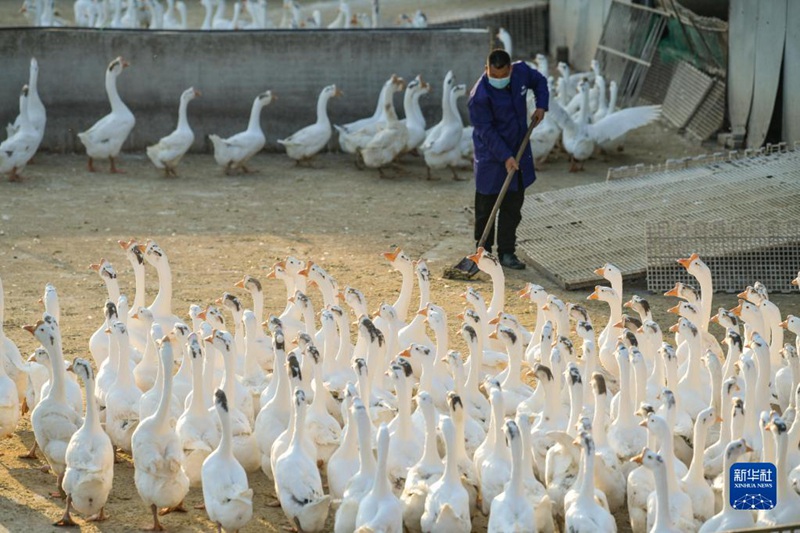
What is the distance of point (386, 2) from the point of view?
27.0m

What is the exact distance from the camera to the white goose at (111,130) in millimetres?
15844

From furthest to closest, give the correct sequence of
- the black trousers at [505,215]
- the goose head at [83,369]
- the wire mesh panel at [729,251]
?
the black trousers at [505,215]
the wire mesh panel at [729,251]
the goose head at [83,369]

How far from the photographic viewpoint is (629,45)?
2022 centimetres

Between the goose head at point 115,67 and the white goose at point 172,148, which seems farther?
the goose head at point 115,67

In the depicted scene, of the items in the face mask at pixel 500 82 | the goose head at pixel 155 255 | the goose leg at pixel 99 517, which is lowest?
the goose leg at pixel 99 517

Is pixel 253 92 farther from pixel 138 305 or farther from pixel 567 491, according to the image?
pixel 567 491

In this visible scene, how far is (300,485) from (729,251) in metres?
5.34

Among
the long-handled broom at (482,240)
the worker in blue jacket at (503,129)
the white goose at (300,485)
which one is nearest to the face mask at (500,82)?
the worker in blue jacket at (503,129)

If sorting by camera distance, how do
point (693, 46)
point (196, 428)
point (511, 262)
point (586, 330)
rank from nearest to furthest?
point (196, 428) < point (586, 330) < point (511, 262) < point (693, 46)

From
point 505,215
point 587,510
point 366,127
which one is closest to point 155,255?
point 505,215

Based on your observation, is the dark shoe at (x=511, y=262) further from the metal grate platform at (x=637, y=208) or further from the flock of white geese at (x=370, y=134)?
the flock of white geese at (x=370, y=134)

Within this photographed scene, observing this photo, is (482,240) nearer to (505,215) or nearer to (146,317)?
(505,215)

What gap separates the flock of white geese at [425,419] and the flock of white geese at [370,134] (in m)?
6.49

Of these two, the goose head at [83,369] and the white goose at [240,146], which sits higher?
the goose head at [83,369]
